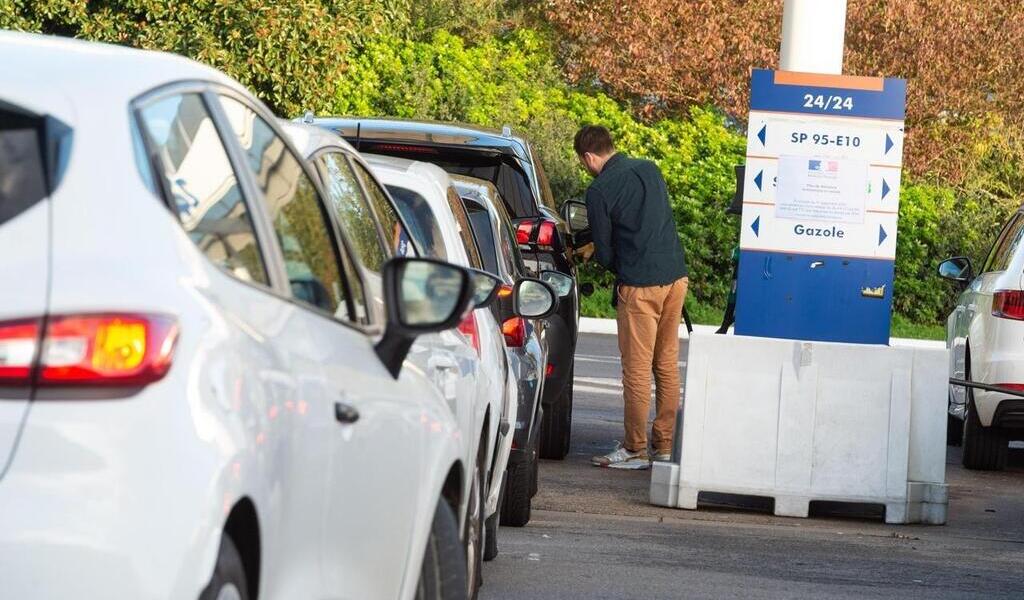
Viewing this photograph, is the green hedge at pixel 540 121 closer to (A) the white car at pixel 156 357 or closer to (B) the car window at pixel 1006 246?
(B) the car window at pixel 1006 246

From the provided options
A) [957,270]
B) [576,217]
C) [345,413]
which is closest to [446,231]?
[345,413]

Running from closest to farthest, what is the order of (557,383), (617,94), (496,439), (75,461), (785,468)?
(75,461) → (496,439) → (785,468) → (557,383) → (617,94)

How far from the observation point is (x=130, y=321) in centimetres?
287

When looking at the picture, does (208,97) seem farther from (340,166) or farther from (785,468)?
(785,468)

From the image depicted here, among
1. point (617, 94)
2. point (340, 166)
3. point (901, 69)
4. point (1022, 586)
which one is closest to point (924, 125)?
point (901, 69)

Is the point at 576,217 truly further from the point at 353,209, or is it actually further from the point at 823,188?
the point at 353,209

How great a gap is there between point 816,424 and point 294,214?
648cm

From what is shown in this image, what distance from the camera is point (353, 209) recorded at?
550 cm

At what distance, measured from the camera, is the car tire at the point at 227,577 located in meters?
2.97

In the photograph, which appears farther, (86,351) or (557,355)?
(557,355)

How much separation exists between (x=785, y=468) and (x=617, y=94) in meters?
26.0

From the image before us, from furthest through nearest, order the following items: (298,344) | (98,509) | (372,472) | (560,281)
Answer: (560,281) < (372,472) < (298,344) < (98,509)

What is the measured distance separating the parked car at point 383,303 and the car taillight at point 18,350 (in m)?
1.82

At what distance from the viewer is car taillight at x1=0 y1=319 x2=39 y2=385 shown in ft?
9.33
